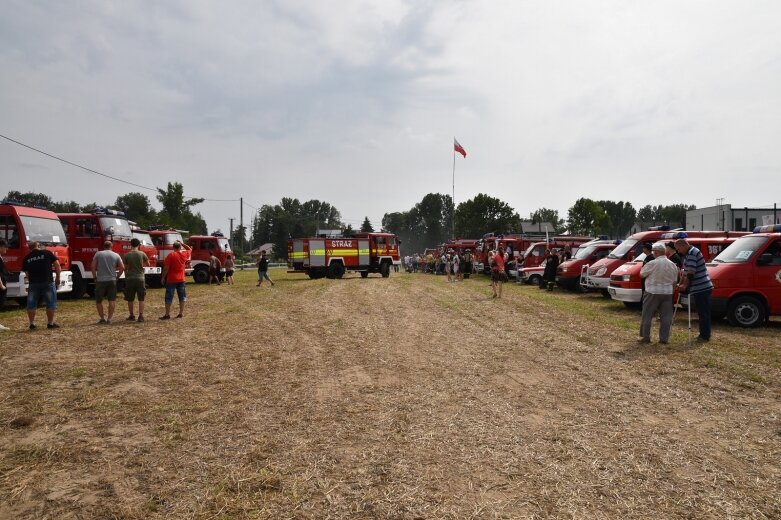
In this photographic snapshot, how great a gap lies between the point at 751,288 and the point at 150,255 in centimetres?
2003

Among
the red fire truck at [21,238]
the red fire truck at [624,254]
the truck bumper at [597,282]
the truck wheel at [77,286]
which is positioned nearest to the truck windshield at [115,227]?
the truck wheel at [77,286]

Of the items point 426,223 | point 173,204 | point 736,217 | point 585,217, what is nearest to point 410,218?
point 426,223

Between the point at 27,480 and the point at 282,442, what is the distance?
1.76 metres

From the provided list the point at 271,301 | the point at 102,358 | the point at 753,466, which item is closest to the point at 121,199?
the point at 271,301

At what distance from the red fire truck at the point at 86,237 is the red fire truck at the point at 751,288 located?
17.6m

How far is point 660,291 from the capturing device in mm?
9070

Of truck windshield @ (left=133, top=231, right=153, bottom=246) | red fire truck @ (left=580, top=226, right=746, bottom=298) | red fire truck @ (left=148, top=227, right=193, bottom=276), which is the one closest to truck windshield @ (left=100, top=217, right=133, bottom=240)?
truck windshield @ (left=133, top=231, right=153, bottom=246)

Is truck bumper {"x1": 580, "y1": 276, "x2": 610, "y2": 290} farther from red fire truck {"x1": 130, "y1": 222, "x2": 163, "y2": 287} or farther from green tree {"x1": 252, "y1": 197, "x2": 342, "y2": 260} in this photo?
green tree {"x1": 252, "y1": 197, "x2": 342, "y2": 260}

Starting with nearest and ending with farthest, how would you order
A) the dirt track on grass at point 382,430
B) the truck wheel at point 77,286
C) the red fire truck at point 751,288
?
the dirt track on grass at point 382,430
the red fire truck at point 751,288
the truck wheel at point 77,286

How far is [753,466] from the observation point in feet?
12.8

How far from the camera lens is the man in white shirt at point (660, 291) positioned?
9.03 m

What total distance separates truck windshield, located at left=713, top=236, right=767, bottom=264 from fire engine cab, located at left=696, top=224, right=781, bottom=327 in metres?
0.04

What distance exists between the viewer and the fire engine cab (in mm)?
11039

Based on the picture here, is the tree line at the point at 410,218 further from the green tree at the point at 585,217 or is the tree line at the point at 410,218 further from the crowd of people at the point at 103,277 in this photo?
the crowd of people at the point at 103,277
